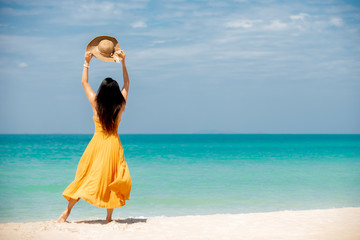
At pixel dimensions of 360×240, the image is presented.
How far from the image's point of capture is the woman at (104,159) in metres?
4.71

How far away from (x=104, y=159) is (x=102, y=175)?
0.64ft

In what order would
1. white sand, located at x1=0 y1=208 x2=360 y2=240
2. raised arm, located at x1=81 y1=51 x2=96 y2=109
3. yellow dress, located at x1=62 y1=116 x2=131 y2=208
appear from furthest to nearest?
raised arm, located at x1=81 y1=51 x2=96 y2=109
yellow dress, located at x1=62 y1=116 x2=131 y2=208
white sand, located at x1=0 y1=208 x2=360 y2=240

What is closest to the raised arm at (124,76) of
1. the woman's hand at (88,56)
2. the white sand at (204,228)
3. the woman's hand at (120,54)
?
the woman's hand at (120,54)

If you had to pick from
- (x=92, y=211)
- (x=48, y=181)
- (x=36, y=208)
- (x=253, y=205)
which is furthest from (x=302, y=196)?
(x=48, y=181)

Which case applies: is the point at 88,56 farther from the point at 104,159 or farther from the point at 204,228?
the point at 204,228

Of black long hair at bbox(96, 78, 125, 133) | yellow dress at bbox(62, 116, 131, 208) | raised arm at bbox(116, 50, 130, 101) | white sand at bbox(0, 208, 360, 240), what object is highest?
raised arm at bbox(116, 50, 130, 101)

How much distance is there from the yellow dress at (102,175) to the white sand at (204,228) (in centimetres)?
37

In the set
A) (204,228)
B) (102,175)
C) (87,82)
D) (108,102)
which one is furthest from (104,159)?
(204,228)

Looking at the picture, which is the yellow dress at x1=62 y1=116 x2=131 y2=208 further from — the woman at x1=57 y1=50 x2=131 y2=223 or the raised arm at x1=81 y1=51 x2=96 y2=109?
the raised arm at x1=81 y1=51 x2=96 y2=109

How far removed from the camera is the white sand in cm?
449

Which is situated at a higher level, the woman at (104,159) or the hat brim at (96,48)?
the hat brim at (96,48)

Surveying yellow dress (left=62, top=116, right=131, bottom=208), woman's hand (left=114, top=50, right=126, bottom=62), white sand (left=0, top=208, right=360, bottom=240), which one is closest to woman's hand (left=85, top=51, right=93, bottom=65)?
woman's hand (left=114, top=50, right=126, bottom=62)

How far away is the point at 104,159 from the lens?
477cm

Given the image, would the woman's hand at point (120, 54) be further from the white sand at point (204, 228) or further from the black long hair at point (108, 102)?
the white sand at point (204, 228)
